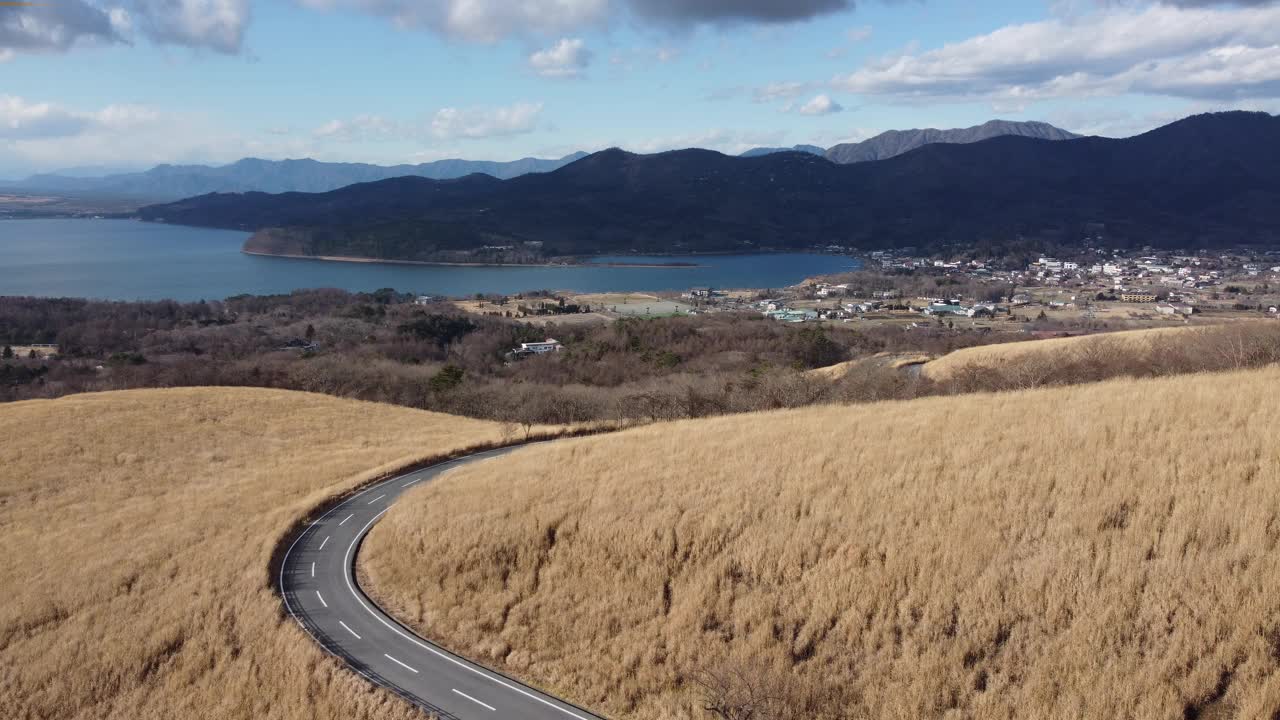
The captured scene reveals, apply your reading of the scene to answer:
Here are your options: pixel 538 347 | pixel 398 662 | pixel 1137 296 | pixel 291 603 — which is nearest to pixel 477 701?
pixel 398 662

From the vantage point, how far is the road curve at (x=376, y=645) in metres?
11.7

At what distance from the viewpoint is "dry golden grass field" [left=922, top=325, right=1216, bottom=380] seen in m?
33.6

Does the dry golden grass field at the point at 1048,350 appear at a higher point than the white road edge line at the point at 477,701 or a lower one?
higher

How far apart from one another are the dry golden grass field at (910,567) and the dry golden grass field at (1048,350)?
1643 centimetres

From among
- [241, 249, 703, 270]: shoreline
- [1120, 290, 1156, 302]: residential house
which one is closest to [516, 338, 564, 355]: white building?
[1120, 290, 1156, 302]: residential house

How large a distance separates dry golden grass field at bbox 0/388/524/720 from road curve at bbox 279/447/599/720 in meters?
0.42

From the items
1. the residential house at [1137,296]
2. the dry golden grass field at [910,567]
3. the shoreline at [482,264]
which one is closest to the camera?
the dry golden grass field at [910,567]

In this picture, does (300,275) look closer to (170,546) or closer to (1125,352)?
(170,546)

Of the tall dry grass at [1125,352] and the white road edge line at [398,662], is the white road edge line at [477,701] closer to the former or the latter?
the white road edge line at [398,662]

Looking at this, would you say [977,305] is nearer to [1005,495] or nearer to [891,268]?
[891,268]

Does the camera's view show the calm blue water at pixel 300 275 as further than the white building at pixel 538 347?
Yes

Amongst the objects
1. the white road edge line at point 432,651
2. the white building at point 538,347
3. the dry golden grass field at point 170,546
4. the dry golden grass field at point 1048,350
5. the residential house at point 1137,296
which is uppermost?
the dry golden grass field at point 1048,350

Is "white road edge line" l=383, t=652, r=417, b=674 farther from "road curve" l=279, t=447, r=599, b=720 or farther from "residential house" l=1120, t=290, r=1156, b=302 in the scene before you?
"residential house" l=1120, t=290, r=1156, b=302

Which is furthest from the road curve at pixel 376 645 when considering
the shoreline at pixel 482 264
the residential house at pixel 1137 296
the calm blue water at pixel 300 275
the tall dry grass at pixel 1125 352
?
the shoreline at pixel 482 264
